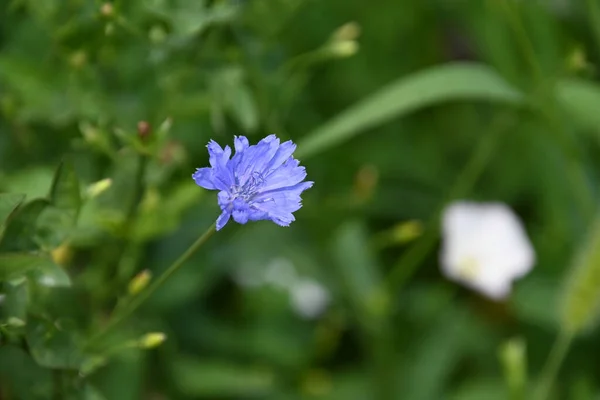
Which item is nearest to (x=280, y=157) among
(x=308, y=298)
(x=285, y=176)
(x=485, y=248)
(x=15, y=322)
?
(x=285, y=176)

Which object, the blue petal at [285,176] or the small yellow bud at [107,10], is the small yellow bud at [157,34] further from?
the blue petal at [285,176]

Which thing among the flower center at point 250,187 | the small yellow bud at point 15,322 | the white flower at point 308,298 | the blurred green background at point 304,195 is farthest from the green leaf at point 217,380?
the flower center at point 250,187

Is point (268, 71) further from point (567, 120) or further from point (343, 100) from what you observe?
point (567, 120)

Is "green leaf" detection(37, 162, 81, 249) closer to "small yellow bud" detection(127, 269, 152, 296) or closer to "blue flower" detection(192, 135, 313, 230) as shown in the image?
"small yellow bud" detection(127, 269, 152, 296)

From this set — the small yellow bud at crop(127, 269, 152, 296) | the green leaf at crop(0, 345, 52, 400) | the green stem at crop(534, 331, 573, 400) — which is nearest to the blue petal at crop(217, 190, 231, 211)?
the small yellow bud at crop(127, 269, 152, 296)

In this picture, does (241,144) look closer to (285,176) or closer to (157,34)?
(285,176)

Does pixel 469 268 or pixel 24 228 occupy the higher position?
pixel 469 268
